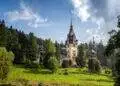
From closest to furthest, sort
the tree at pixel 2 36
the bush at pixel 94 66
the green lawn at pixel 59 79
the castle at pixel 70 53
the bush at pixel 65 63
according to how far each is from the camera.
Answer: the green lawn at pixel 59 79
the tree at pixel 2 36
the bush at pixel 94 66
the bush at pixel 65 63
the castle at pixel 70 53

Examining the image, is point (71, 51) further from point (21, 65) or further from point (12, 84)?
point (12, 84)

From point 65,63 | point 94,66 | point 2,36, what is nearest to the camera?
point 2,36

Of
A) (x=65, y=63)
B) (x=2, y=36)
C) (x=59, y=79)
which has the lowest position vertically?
(x=59, y=79)

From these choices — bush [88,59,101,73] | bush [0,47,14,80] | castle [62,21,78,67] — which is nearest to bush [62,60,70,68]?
castle [62,21,78,67]

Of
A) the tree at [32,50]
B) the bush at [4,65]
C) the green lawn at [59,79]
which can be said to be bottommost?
the green lawn at [59,79]

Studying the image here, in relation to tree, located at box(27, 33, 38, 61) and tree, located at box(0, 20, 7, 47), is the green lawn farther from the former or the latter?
tree, located at box(27, 33, 38, 61)

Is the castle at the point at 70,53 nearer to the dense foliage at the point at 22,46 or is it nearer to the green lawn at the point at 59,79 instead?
the dense foliage at the point at 22,46

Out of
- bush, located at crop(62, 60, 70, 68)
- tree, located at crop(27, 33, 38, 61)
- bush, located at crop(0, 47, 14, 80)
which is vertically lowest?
bush, located at crop(0, 47, 14, 80)

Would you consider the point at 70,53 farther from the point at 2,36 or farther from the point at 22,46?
the point at 2,36

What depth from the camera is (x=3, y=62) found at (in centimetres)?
9088

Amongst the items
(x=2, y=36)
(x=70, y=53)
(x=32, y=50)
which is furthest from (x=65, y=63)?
(x=2, y=36)

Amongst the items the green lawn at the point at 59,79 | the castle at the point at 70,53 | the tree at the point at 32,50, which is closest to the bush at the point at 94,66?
the castle at the point at 70,53

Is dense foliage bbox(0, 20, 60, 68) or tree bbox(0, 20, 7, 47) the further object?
dense foliage bbox(0, 20, 60, 68)

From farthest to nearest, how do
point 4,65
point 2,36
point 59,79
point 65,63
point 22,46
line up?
point 65,63
point 22,46
point 2,36
point 59,79
point 4,65
